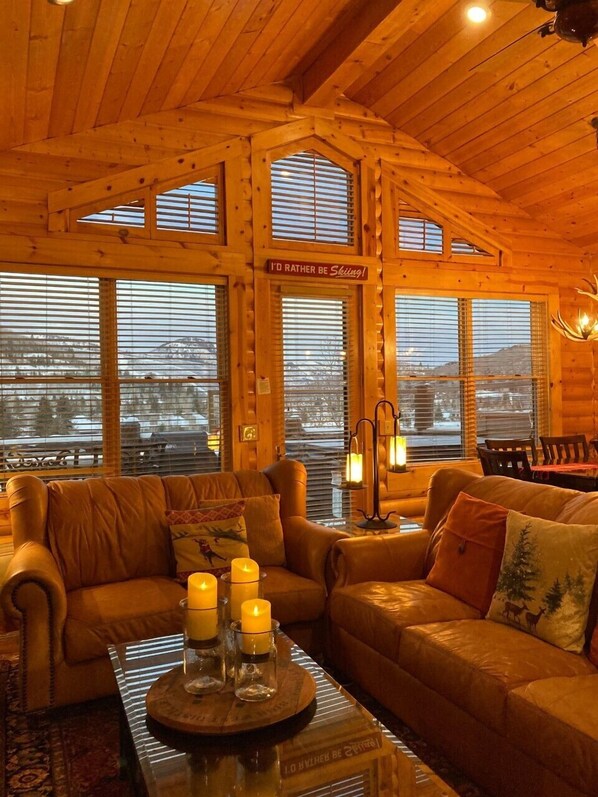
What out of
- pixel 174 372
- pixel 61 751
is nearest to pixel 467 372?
pixel 174 372

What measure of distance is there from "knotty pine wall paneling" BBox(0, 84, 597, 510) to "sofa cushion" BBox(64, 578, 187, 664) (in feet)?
6.13

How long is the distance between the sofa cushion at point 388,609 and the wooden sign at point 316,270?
→ 270 centimetres

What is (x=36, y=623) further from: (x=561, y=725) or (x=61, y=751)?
(x=561, y=725)

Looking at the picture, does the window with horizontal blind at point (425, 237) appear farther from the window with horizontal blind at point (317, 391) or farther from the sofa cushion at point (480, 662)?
the sofa cushion at point (480, 662)

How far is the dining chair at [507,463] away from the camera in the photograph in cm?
448

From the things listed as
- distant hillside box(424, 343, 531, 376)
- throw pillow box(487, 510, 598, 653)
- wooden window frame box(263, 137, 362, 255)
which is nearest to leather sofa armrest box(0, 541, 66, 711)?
throw pillow box(487, 510, 598, 653)

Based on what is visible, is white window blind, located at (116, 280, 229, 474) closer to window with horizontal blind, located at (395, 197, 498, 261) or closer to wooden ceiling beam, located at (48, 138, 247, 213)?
wooden ceiling beam, located at (48, 138, 247, 213)

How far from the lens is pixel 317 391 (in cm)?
524

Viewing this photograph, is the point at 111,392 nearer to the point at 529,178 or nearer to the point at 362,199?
the point at 362,199

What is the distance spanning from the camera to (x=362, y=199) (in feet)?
17.7

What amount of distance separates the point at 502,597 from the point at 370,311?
321cm

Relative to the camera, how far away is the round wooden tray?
1.80m

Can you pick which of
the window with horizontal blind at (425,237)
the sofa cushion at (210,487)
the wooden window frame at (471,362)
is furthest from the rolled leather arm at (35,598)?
the window with horizontal blind at (425,237)

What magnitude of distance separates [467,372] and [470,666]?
4.00 m
